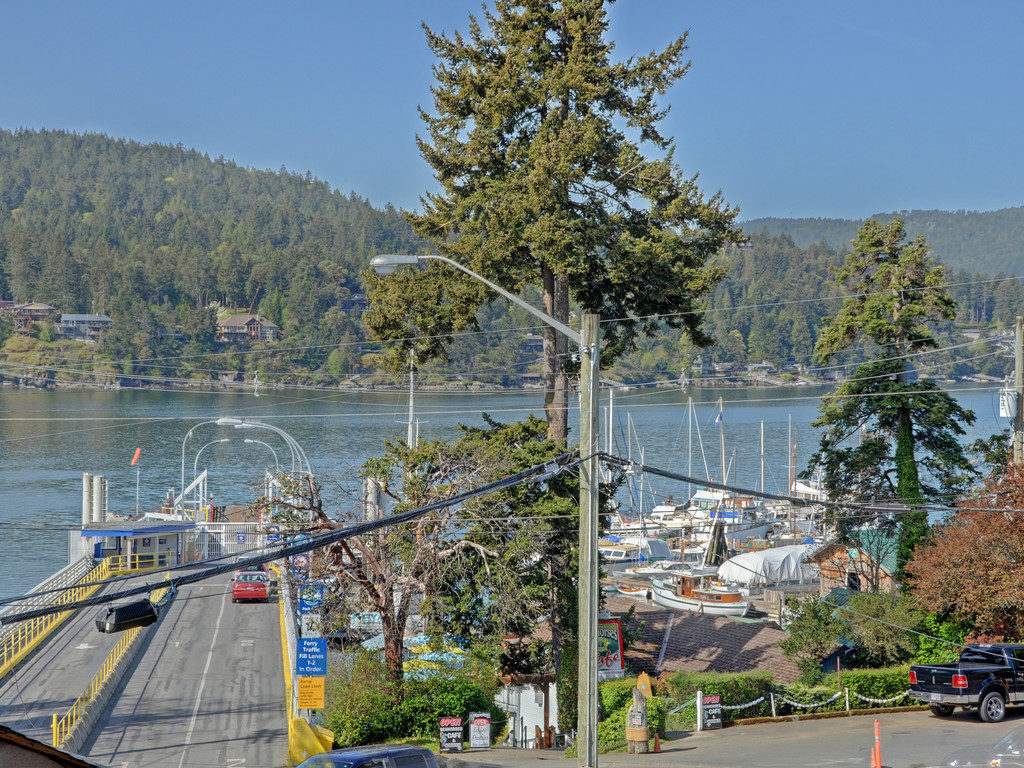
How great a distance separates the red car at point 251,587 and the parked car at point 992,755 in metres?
31.2

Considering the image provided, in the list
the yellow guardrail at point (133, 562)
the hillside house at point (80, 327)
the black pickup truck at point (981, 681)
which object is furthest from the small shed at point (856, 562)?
the hillside house at point (80, 327)

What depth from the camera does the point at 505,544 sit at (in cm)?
2655

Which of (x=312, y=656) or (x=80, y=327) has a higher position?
(x=80, y=327)

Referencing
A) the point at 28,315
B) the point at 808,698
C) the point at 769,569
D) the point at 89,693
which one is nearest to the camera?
the point at 808,698

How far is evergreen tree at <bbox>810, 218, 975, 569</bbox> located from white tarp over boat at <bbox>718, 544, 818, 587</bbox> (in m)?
23.4

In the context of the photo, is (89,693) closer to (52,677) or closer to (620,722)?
(52,677)

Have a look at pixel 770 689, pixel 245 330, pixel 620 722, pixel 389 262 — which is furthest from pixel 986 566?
pixel 245 330

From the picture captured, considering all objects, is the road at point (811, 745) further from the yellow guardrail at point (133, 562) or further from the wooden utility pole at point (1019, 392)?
the yellow guardrail at point (133, 562)

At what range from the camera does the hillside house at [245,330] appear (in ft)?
631

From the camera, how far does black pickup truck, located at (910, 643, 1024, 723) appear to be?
22062 millimetres

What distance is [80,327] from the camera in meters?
186

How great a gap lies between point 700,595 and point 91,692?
40.1m

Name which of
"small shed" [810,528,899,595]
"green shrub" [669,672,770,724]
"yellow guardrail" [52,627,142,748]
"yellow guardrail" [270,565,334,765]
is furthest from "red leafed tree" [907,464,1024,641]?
"yellow guardrail" [52,627,142,748]

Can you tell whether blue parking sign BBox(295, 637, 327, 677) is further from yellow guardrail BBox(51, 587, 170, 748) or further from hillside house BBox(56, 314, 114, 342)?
hillside house BBox(56, 314, 114, 342)
